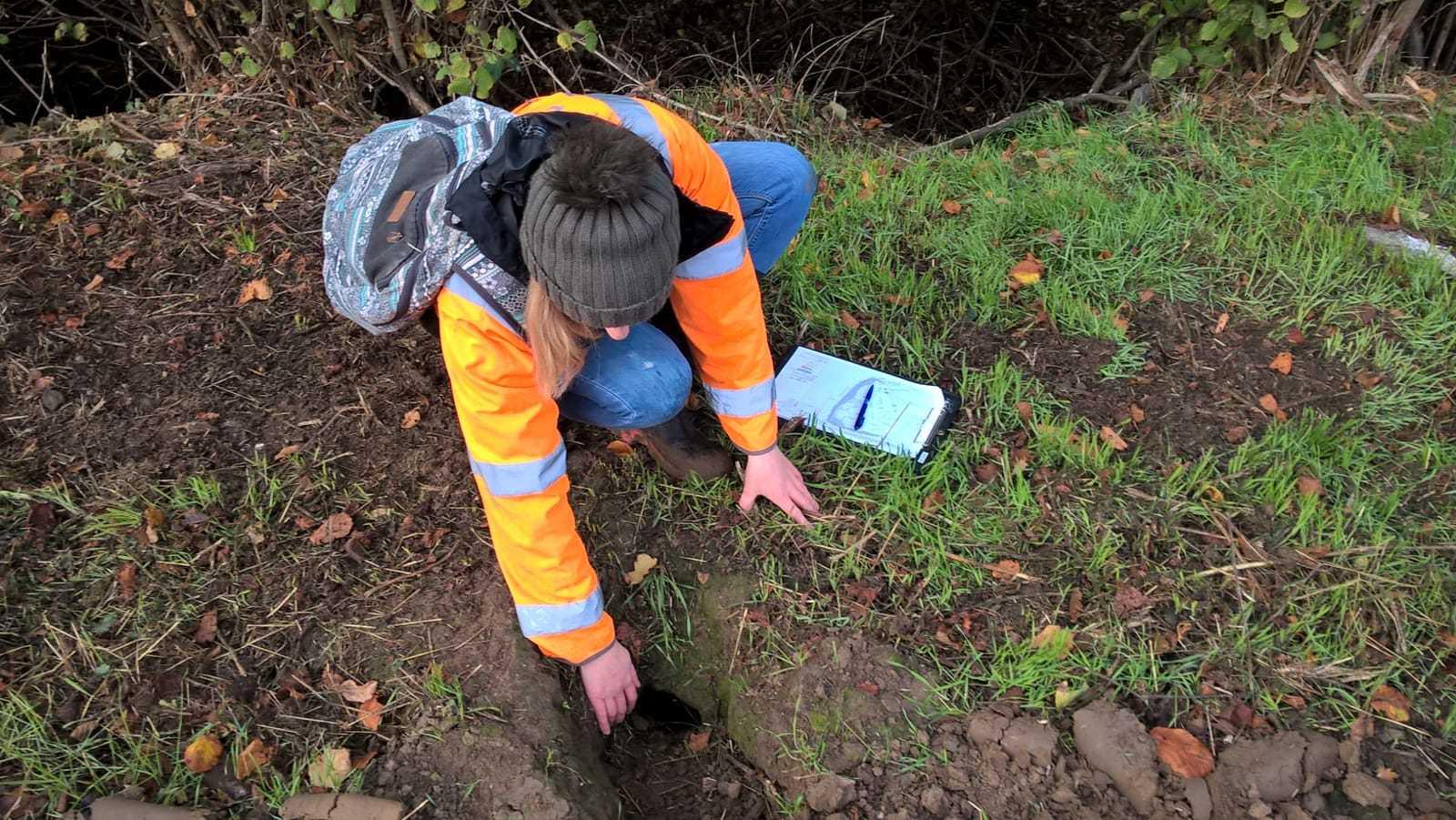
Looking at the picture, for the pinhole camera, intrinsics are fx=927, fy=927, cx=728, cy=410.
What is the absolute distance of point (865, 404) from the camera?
2.72m

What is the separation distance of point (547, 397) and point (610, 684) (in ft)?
2.29

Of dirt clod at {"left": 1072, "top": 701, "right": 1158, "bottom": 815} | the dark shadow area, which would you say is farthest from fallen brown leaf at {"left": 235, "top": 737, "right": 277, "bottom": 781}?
the dark shadow area

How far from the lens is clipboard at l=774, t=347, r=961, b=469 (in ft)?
8.56

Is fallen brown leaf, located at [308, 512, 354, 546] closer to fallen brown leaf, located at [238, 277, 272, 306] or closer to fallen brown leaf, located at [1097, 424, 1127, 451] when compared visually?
fallen brown leaf, located at [238, 277, 272, 306]

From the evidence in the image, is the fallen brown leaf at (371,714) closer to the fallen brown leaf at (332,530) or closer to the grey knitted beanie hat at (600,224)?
the fallen brown leaf at (332,530)

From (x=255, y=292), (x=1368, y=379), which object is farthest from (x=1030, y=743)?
(x=255, y=292)

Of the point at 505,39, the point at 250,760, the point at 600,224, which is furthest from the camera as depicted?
the point at 505,39

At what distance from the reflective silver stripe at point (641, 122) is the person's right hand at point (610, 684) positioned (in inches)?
43.0

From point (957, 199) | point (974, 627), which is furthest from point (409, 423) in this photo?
point (957, 199)

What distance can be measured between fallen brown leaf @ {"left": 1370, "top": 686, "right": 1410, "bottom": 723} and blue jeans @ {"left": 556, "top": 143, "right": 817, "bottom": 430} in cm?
175

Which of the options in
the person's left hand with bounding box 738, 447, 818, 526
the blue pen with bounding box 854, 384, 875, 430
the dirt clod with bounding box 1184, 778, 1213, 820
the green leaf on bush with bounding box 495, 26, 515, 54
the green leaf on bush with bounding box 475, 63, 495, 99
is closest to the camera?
the dirt clod with bounding box 1184, 778, 1213, 820

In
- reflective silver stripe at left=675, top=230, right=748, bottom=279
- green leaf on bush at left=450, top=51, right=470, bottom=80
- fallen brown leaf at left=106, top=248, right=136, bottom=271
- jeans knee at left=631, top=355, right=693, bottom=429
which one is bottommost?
fallen brown leaf at left=106, top=248, right=136, bottom=271

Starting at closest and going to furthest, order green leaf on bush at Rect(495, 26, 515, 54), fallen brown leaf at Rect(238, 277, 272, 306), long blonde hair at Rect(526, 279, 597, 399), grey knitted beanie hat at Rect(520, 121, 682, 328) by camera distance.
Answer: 1. grey knitted beanie hat at Rect(520, 121, 682, 328)
2. long blonde hair at Rect(526, 279, 597, 399)
3. fallen brown leaf at Rect(238, 277, 272, 306)
4. green leaf on bush at Rect(495, 26, 515, 54)

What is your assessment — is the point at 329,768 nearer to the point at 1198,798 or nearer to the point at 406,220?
the point at 406,220
